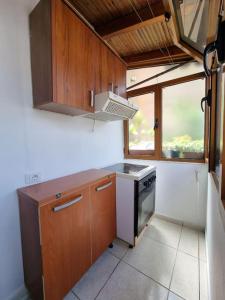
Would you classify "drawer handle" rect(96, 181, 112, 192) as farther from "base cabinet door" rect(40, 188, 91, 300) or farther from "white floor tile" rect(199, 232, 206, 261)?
"white floor tile" rect(199, 232, 206, 261)

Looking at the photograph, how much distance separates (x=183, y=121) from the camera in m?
2.08

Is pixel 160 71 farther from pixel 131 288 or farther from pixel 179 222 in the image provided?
pixel 131 288

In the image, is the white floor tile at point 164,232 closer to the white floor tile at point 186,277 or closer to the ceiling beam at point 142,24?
the white floor tile at point 186,277

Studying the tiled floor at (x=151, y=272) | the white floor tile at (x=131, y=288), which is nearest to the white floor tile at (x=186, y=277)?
the tiled floor at (x=151, y=272)

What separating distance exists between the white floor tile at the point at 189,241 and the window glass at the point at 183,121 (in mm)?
1016

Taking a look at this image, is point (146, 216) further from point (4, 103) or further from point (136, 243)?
point (4, 103)

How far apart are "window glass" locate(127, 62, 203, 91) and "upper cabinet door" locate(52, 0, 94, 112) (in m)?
1.21

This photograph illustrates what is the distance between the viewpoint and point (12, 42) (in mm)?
1133

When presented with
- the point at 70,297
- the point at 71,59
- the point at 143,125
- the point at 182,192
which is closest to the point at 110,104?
the point at 71,59

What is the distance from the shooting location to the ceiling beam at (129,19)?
1.35m

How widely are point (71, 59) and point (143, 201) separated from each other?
5.36 ft

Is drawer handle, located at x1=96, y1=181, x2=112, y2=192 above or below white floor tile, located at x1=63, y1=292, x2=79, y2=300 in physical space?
above

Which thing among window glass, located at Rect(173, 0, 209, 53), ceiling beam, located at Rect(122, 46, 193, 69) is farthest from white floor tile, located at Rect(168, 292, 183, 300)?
ceiling beam, located at Rect(122, 46, 193, 69)

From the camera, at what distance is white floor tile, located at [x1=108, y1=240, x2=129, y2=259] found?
1.65 m
